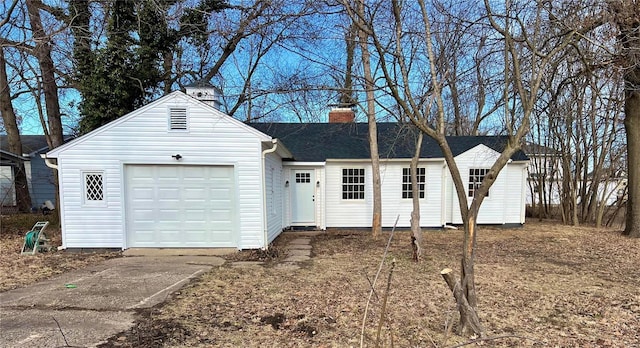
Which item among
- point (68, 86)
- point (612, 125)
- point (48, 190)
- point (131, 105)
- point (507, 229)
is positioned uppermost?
point (68, 86)

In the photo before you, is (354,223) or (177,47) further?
(177,47)

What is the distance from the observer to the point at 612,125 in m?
12.0

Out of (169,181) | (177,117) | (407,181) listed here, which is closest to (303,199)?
(407,181)

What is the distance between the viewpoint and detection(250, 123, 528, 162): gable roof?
37.2ft

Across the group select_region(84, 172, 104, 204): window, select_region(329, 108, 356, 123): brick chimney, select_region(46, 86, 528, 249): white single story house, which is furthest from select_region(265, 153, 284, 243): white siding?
select_region(329, 108, 356, 123): brick chimney

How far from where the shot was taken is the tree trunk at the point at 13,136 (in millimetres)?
12591

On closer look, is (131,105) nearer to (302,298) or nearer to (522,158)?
(302,298)

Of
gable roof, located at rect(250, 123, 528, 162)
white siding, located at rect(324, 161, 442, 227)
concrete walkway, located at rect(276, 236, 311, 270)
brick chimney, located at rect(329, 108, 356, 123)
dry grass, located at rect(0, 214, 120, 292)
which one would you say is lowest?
concrete walkway, located at rect(276, 236, 311, 270)

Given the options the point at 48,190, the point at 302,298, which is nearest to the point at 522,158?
the point at 302,298

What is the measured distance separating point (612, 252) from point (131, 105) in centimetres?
1474

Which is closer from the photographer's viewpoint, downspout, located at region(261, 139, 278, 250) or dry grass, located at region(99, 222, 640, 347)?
dry grass, located at region(99, 222, 640, 347)

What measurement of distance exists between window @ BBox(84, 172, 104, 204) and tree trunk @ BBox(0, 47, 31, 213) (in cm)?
804

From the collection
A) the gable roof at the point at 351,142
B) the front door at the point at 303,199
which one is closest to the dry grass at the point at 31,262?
the front door at the point at 303,199

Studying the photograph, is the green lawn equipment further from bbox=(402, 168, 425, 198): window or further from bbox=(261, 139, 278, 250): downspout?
bbox=(402, 168, 425, 198): window
